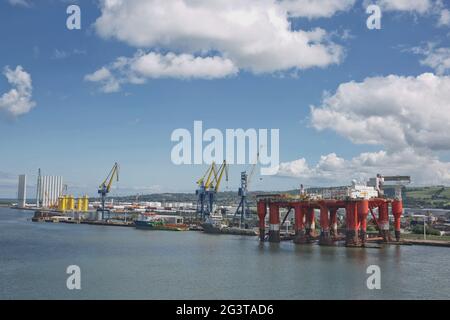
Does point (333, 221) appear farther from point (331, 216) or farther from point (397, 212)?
point (397, 212)

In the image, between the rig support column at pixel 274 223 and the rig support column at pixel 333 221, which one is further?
the rig support column at pixel 333 221

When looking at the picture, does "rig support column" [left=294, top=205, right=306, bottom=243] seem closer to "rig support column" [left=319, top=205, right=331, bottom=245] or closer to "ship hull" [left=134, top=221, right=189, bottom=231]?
"rig support column" [left=319, top=205, right=331, bottom=245]

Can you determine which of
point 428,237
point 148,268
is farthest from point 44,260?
point 428,237

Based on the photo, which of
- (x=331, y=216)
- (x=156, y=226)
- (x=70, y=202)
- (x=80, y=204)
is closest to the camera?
(x=331, y=216)

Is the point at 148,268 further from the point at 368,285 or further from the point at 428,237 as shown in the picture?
the point at 428,237

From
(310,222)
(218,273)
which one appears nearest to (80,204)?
(310,222)

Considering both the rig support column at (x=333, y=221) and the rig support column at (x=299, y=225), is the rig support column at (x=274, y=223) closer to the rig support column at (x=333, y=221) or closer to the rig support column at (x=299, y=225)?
the rig support column at (x=299, y=225)

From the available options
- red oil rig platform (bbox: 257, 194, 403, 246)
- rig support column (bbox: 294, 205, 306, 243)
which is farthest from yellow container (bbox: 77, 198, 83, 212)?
rig support column (bbox: 294, 205, 306, 243)

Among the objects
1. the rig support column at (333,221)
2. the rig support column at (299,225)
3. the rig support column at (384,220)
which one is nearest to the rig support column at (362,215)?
the rig support column at (384,220)
